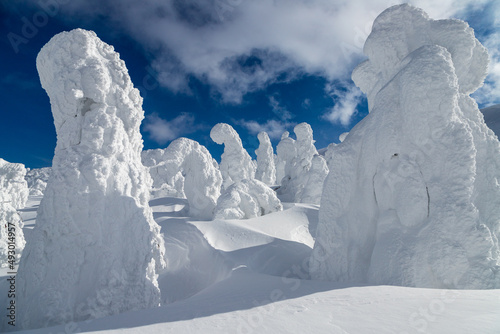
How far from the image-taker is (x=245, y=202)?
12.8 m

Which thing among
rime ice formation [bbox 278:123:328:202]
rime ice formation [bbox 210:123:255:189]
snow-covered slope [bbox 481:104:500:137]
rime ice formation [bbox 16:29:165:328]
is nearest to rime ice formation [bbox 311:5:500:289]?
rime ice formation [bbox 16:29:165:328]

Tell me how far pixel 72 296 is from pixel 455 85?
800 cm

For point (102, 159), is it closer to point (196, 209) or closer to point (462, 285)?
point (462, 285)

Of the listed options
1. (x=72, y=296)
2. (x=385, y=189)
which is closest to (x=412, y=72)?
(x=385, y=189)

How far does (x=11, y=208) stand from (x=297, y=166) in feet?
60.5

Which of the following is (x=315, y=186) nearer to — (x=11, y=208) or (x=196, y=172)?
(x=196, y=172)

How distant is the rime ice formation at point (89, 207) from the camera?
4.52 meters

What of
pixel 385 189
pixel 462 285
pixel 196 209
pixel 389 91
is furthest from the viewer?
pixel 196 209

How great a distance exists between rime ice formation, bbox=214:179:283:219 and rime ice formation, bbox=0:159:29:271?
657cm

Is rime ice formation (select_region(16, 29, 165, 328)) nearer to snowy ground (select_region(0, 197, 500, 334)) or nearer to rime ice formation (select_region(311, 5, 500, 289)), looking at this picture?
snowy ground (select_region(0, 197, 500, 334))

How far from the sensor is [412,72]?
17.7 ft

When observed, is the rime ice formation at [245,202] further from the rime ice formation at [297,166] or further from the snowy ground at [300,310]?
the rime ice formation at [297,166]

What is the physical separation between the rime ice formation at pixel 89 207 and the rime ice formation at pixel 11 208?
1.00m

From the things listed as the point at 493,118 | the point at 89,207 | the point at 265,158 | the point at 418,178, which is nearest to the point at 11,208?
the point at 89,207
